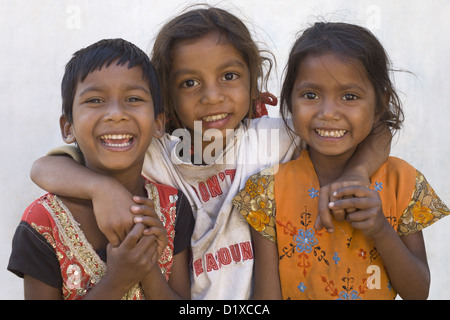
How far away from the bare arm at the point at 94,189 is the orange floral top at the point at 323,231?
476 mm

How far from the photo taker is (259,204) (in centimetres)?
196

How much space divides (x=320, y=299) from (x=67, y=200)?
3.04 ft

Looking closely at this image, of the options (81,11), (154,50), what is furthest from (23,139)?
(154,50)

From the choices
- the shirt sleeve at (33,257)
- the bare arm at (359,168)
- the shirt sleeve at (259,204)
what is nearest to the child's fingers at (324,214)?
the bare arm at (359,168)

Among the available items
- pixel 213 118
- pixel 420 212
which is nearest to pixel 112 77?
pixel 213 118

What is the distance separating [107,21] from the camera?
2.75 meters

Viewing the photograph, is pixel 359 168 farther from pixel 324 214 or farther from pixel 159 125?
pixel 159 125

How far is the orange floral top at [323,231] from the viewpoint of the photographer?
1.85 meters

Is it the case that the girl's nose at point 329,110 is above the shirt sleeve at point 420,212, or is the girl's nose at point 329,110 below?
above

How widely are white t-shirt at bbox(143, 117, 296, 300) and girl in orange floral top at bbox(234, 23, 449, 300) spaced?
6 cm

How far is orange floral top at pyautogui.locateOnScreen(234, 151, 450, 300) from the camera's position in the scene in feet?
6.08

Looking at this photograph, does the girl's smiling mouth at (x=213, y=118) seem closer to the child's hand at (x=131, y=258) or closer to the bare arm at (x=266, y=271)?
the bare arm at (x=266, y=271)

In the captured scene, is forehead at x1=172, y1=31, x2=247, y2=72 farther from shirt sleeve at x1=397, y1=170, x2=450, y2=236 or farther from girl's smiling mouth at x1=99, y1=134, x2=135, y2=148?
shirt sleeve at x1=397, y1=170, x2=450, y2=236

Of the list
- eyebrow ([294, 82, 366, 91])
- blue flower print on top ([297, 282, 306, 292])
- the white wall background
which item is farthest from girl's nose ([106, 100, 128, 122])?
the white wall background
